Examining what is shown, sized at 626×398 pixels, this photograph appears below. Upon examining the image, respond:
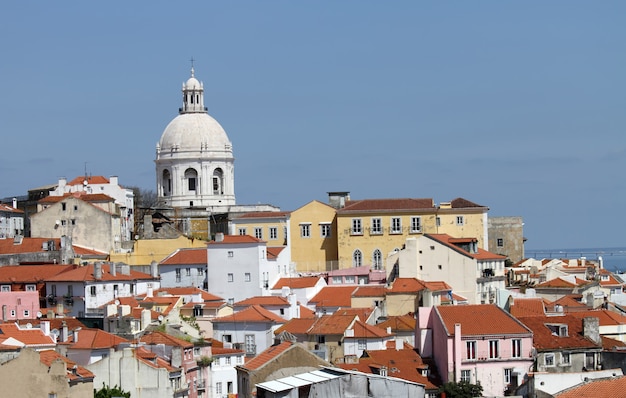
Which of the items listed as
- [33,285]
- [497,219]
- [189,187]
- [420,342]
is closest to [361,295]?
[33,285]

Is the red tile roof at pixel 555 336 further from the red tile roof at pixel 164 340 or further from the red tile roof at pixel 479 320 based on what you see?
the red tile roof at pixel 164 340

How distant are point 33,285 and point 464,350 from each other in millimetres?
34659

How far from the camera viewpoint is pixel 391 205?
311 feet

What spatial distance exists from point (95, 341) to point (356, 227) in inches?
1347

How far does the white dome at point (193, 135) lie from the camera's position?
117312mm

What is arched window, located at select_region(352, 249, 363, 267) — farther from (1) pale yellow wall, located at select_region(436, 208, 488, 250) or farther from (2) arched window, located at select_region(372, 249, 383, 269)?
(1) pale yellow wall, located at select_region(436, 208, 488, 250)

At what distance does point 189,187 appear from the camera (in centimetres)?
11744

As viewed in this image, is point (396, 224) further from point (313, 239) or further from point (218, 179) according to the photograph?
point (218, 179)

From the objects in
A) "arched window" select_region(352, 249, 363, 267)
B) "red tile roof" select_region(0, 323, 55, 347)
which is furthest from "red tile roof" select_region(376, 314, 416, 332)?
"arched window" select_region(352, 249, 363, 267)

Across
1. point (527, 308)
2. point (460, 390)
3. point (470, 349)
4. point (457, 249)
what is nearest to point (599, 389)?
point (460, 390)

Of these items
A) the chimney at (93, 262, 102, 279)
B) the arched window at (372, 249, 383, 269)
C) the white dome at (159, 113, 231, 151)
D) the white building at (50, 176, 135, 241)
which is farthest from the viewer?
the white dome at (159, 113, 231, 151)

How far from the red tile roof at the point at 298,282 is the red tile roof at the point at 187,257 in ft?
14.3

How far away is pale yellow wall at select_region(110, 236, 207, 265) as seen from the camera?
93.5 meters

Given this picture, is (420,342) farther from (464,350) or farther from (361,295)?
(361,295)
